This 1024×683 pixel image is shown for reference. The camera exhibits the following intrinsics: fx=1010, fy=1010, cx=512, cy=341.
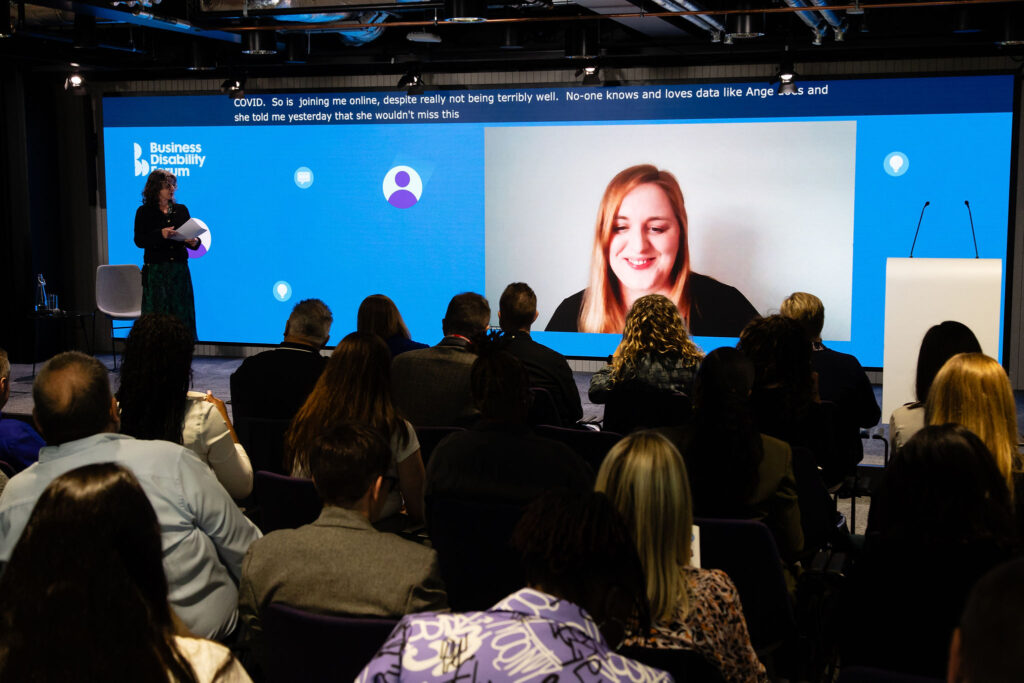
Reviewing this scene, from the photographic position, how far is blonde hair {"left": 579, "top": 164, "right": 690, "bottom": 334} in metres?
8.96

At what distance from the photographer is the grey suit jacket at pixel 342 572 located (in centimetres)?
211

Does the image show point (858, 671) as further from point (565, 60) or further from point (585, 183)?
point (565, 60)

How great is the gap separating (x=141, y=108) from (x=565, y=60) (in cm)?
432

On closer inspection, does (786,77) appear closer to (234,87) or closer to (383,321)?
(383,321)

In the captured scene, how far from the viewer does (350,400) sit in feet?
10.9

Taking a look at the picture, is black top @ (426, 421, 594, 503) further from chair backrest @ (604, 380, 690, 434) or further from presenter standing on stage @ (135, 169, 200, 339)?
presenter standing on stage @ (135, 169, 200, 339)

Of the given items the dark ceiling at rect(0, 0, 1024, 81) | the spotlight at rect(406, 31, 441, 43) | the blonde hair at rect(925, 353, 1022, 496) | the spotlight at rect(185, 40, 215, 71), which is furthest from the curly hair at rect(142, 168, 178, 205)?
the blonde hair at rect(925, 353, 1022, 496)

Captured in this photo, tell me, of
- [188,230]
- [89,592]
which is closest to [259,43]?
[188,230]

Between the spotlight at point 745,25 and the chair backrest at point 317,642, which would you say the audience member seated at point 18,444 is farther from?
the spotlight at point 745,25

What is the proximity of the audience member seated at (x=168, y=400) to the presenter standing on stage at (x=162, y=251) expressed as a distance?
471 centimetres

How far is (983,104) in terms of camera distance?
26.6ft

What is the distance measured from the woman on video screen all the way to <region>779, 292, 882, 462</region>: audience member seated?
415 cm

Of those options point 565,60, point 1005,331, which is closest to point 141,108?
point 565,60

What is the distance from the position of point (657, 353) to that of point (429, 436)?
1185 mm
